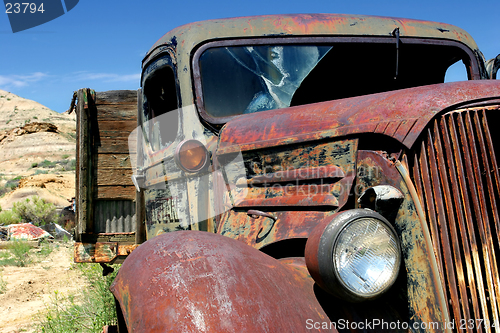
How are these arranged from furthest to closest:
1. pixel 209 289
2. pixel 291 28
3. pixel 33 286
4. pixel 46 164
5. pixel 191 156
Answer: pixel 46 164, pixel 33 286, pixel 291 28, pixel 191 156, pixel 209 289

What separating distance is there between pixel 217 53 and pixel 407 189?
1.62 metres

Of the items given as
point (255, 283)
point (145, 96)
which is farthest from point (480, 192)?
point (145, 96)

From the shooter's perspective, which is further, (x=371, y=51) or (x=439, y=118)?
(x=371, y=51)

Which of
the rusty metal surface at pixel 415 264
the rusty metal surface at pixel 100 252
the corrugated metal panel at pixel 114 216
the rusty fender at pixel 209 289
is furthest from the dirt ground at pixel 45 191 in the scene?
the rusty metal surface at pixel 415 264

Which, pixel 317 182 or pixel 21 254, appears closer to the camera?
pixel 317 182

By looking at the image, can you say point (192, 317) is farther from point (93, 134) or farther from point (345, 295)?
point (93, 134)

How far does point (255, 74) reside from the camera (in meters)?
2.73

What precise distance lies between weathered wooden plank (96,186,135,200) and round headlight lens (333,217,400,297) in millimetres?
3298

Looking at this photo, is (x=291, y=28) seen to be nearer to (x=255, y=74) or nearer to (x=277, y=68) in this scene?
(x=277, y=68)

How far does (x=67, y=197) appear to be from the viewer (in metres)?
19.6

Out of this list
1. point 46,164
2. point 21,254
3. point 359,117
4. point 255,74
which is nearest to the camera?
point 359,117

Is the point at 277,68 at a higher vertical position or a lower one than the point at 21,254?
higher

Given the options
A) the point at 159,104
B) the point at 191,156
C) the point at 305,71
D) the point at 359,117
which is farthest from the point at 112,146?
the point at 359,117

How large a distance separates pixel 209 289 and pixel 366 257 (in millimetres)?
560
